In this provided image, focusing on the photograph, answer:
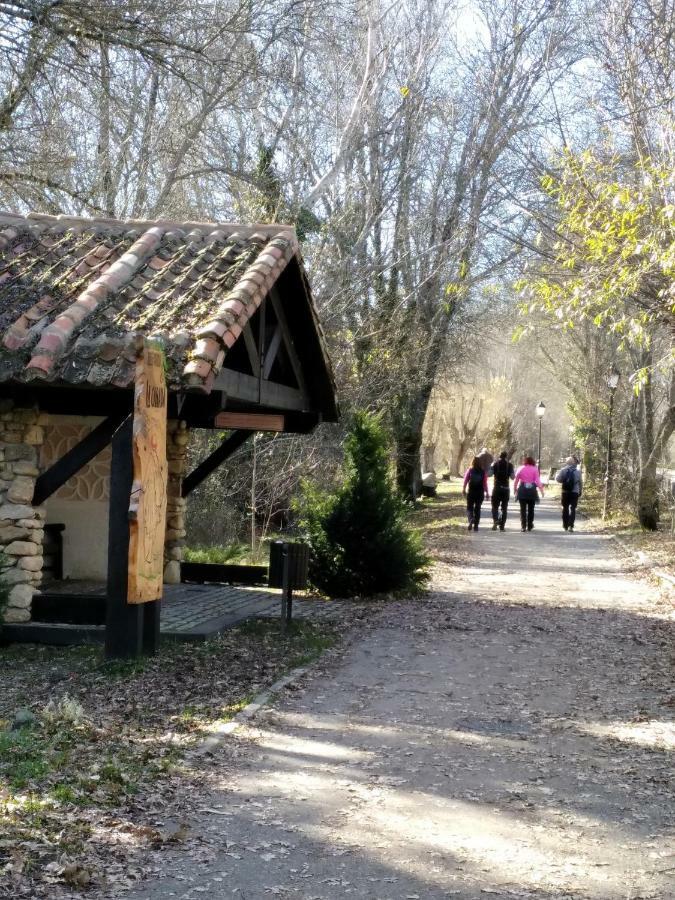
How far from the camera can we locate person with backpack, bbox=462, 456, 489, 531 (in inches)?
974

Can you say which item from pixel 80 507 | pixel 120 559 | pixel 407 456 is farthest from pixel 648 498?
pixel 120 559

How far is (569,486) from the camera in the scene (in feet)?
88.4

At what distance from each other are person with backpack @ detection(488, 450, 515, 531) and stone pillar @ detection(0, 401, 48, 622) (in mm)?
15975

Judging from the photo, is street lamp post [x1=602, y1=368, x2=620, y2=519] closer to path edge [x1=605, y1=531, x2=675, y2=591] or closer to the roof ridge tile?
path edge [x1=605, y1=531, x2=675, y2=591]

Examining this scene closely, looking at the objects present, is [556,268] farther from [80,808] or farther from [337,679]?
[80,808]

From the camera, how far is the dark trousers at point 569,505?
27.2 m

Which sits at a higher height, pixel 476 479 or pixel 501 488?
pixel 476 479

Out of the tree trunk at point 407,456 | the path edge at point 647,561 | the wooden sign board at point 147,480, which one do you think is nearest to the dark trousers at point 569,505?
the path edge at point 647,561

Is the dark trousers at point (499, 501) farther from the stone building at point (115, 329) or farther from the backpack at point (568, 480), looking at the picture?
the stone building at point (115, 329)

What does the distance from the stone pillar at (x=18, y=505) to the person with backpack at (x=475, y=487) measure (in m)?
14.7

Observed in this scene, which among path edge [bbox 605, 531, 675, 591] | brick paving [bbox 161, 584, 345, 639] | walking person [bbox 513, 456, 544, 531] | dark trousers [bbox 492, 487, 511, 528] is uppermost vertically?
walking person [bbox 513, 456, 544, 531]

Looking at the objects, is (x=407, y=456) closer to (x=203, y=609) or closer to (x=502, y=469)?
(x=502, y=469)

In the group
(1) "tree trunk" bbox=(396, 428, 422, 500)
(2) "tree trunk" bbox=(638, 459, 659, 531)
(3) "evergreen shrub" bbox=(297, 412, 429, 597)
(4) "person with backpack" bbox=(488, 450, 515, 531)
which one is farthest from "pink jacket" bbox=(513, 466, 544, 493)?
(3) "evergreen shrub" bbox=(297, 412, 429, 597)

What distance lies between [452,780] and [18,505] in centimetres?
606
